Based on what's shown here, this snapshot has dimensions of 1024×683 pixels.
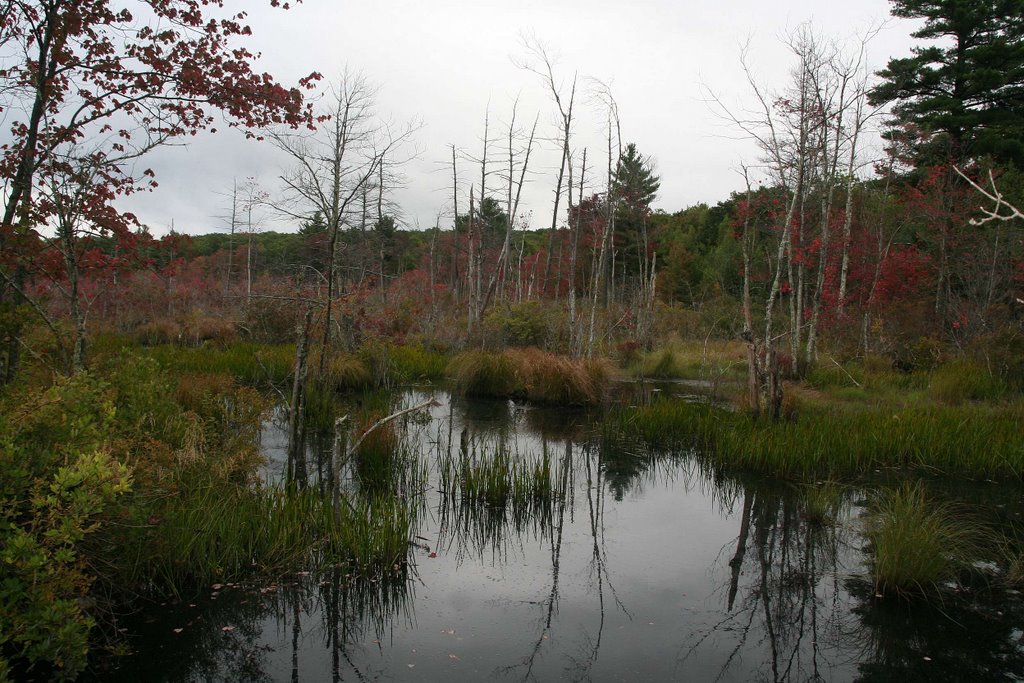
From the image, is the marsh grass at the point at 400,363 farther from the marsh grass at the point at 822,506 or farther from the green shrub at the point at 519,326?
Result: the marsh grass at the point at 822,506

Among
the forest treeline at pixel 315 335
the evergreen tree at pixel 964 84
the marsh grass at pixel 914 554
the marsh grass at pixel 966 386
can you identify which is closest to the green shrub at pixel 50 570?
the forest treeline at pixel 315 335

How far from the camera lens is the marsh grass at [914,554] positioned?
15.3 ft

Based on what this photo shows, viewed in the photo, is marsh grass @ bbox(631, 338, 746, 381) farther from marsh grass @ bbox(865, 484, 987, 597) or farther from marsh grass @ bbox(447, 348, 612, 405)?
marsh grass @ bbox(865, 484, 987, 597)

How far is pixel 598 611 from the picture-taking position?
452cm

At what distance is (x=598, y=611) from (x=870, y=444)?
4.94 metres

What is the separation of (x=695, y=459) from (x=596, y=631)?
463 centimetres

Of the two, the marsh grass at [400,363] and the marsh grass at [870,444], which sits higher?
the marsh grass at [400,363]

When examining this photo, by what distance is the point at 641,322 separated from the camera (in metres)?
18.7

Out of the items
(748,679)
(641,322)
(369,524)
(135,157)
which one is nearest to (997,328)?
(641,322)

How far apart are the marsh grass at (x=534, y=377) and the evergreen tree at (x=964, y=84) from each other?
14556 millimetres

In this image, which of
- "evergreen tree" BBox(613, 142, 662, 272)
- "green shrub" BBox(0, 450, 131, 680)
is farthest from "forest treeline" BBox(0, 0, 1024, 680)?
"evergreen tree" BBox(613, 142, 662, 272)

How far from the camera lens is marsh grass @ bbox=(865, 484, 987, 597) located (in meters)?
4.66

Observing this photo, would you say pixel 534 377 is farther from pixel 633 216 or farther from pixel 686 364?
pixel 633 216

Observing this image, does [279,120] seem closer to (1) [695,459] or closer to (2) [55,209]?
(2) [55,209]
